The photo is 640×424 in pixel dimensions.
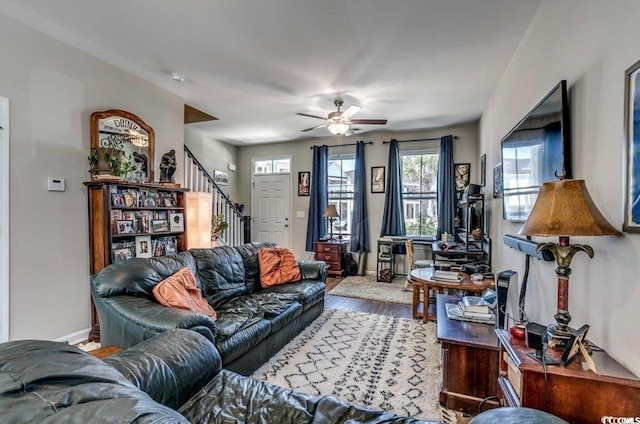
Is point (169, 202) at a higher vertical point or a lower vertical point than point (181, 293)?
higher

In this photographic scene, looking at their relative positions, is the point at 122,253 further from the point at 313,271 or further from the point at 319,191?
the point at 319,191

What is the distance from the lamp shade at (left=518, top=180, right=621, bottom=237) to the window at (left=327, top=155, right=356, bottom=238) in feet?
16.8

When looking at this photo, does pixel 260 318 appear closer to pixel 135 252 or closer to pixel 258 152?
pixel 135 252

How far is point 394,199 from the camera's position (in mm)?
5848

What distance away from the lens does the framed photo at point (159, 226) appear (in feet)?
11.7

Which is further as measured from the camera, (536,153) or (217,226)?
(217,226)

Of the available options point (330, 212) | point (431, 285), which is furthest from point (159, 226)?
point (431, 285)

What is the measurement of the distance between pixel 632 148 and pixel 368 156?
506 cm

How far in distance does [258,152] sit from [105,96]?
13.1 ft

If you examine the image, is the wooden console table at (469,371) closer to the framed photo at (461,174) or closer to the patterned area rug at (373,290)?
the patterned area rug at (373,290)

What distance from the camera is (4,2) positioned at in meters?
2.30

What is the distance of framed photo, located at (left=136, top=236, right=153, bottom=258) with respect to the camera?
134 inches

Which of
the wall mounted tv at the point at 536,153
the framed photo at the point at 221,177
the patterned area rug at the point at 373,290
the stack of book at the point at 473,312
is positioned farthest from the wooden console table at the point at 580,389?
the framed photo at the point at 221,177

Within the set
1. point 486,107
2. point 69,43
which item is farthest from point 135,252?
point 486,107
